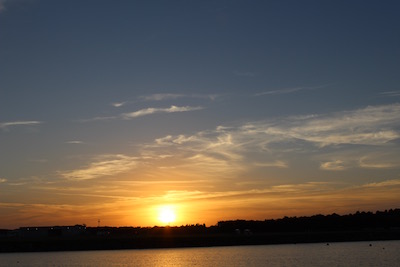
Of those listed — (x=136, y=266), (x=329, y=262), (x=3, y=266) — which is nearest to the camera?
(x=329, y=262)

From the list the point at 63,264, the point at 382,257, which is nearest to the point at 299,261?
the point at 382,257

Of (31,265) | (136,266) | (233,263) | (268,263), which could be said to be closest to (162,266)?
(136,266)

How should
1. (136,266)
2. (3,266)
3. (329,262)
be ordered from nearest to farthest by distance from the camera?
(329,262) → (136,266) → (3,266)

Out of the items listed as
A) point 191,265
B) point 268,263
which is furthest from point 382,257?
point 191,265

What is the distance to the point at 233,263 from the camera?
13250 cm

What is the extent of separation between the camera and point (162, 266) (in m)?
136

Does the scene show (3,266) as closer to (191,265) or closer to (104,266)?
(104,266)

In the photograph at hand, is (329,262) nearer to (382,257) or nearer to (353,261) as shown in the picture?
(353,261)

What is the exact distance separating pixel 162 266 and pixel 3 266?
40855 millimetres

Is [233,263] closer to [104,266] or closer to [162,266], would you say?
[162,266]

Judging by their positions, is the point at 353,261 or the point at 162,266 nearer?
the point at 353,261

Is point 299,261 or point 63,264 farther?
point 63,264

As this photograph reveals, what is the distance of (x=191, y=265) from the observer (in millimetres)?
134000

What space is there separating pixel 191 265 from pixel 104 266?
20568 mm
